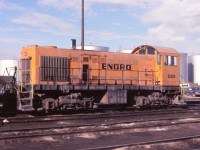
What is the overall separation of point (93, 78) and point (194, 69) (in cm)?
4502

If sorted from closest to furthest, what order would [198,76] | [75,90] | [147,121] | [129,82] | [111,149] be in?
[111,149]
[147,121]
[75,90]
[129,82]
[198,76]

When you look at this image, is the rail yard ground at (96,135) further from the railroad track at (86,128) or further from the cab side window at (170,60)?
the cab side window at (170,60)

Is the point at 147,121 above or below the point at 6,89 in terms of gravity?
below

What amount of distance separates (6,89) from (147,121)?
6698mm

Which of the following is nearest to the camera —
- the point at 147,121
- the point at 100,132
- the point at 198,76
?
the point at 100,132

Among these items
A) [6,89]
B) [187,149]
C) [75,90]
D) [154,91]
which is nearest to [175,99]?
[154,91]

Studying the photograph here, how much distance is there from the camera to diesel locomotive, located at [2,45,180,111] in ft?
53.1

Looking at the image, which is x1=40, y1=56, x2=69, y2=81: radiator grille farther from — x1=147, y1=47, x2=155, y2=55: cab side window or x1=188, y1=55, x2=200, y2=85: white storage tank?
x1=188, y1=55, x2=200, y2=85: white storage tank

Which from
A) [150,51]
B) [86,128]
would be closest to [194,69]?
[150,51]

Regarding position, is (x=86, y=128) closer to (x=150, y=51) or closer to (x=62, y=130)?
(x=62, y=130)

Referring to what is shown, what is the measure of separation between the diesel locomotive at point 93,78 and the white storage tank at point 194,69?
130ft

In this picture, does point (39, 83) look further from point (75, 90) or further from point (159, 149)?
point (159, 149)

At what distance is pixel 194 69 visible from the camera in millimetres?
59750

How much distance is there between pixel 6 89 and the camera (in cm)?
1553
